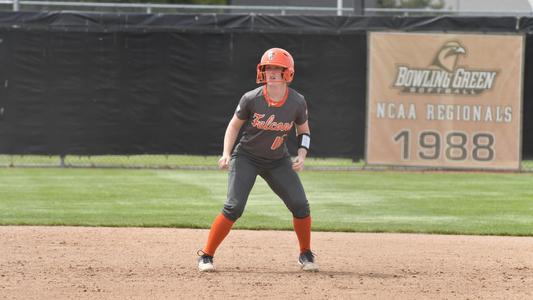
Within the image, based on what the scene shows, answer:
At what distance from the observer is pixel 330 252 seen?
30.9 ft

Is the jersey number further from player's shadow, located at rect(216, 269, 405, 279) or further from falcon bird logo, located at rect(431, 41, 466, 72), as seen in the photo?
falcon bird logo, located at rect(431, 41, 466, 72)

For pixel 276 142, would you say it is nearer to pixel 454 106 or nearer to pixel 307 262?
pixel 307 262

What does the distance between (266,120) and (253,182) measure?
1.69 feet

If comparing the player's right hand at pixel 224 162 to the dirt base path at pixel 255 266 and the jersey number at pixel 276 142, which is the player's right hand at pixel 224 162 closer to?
the jersey number at pixel 276 142

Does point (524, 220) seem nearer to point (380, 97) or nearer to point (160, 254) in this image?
point (160, 254)

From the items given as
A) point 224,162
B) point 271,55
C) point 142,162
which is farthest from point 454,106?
point 224,162

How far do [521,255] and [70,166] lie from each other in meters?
10.9

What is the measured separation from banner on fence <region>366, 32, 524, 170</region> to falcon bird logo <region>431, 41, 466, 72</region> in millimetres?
18

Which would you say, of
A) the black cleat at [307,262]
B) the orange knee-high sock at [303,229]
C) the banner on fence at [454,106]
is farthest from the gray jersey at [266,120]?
the banner on fence at [454,106]

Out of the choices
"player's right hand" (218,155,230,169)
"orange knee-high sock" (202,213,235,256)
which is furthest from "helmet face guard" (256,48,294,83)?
"orange knee-high sock" (202,213,235,256)

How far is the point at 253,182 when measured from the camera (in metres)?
8.07

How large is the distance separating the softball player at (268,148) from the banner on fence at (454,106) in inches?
411

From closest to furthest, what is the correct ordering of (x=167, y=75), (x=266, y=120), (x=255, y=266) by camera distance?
(x=266, y=120) < (x=255, y=266) < (x=167, y=75)

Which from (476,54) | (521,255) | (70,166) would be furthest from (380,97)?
(521,255)
